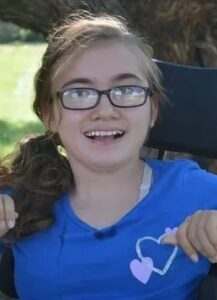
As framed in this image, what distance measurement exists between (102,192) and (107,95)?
299 millimetres

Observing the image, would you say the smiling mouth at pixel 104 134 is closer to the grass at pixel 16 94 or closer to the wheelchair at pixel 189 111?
the wheelchair at pixel 189 111

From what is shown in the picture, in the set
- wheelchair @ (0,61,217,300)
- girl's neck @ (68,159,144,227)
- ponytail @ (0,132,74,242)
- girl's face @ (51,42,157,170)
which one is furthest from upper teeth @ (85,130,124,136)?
wheelchair @ (0,61,217,300)

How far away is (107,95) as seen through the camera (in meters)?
2.23

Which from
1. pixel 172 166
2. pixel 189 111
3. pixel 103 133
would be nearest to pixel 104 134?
pixel 103 133

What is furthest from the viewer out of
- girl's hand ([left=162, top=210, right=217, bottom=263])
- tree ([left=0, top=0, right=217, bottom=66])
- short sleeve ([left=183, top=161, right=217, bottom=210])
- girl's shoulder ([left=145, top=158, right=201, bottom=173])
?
tree ([left=0, top=0, right=217, bottom=66])

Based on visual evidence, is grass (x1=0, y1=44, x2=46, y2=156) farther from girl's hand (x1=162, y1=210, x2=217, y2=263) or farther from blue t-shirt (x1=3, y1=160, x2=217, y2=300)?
girl's hand (x1=162, y1=210, x2=217, y2=263)

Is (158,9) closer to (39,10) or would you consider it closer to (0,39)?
(39,10)

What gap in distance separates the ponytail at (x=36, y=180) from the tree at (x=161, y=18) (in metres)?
1.12

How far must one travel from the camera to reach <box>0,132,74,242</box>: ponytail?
238cm

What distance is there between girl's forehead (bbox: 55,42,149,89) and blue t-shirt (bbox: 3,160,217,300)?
1.10 ft

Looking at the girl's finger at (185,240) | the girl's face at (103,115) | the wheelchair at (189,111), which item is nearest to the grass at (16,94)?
the wheelchair at (189,111)

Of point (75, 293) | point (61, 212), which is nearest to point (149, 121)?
point (61, 212)

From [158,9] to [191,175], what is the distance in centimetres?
138

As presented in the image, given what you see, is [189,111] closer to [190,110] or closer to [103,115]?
[190,110]
